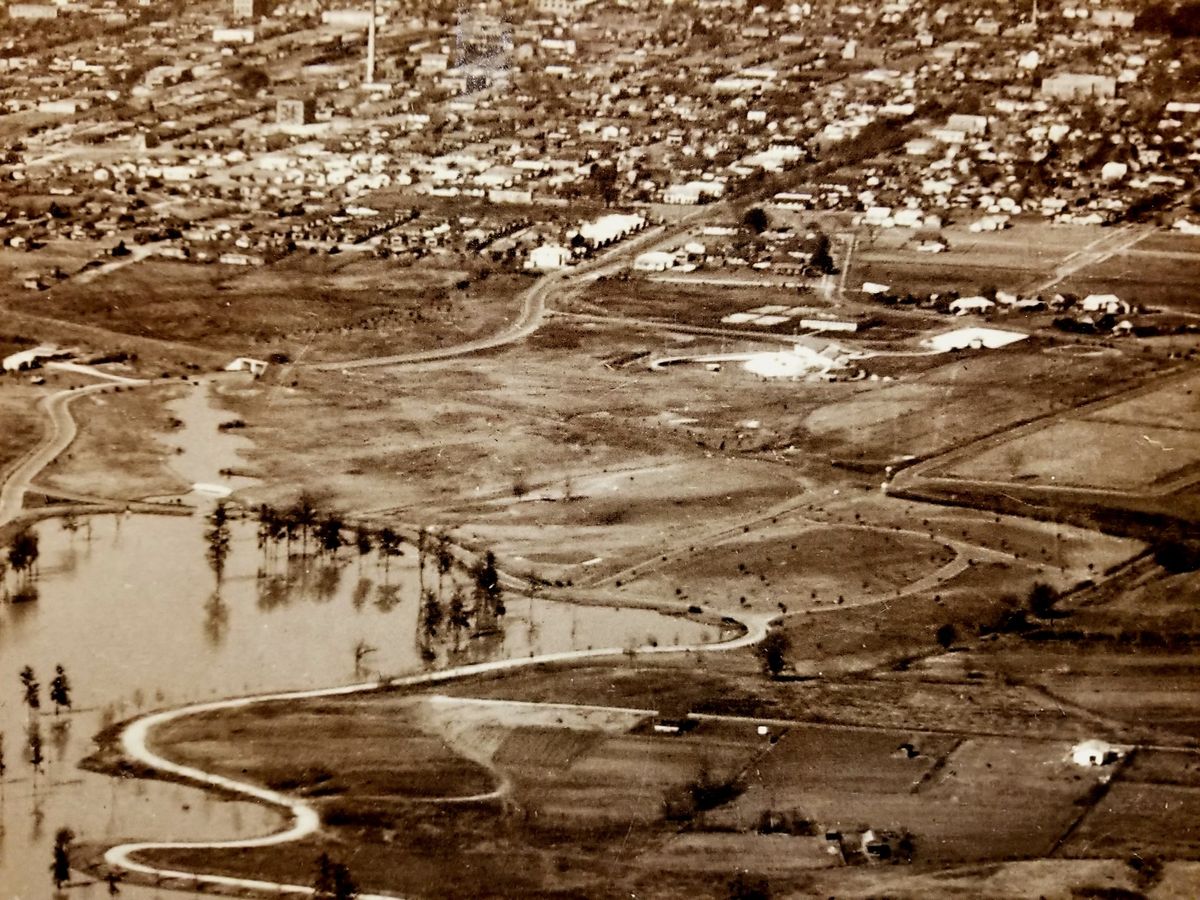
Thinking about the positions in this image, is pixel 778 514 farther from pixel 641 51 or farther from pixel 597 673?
pixel 641 51

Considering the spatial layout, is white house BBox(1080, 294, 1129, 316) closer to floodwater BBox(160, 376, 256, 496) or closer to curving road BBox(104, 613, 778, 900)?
curving road BBox(104, 613, 778, 900)

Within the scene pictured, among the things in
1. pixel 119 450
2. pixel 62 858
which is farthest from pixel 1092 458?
pixel 62 858

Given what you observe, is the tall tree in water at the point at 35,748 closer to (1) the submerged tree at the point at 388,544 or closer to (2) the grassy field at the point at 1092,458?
(1) the submerged tree at the point at 388,544

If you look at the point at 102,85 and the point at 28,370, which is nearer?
the point at 28,370

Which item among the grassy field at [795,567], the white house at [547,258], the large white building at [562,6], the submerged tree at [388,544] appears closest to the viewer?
the grassy field at [795,567]

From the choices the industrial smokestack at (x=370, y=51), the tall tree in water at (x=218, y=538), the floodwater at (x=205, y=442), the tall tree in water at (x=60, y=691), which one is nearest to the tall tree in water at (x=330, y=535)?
the tall tree in water at (x=218, y=538)

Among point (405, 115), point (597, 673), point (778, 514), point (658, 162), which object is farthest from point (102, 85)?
point (597, 673)

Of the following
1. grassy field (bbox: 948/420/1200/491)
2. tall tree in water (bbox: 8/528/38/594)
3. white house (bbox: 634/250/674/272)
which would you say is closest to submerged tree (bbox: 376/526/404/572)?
tall tree in water (bbox: 8/528/38/594)
